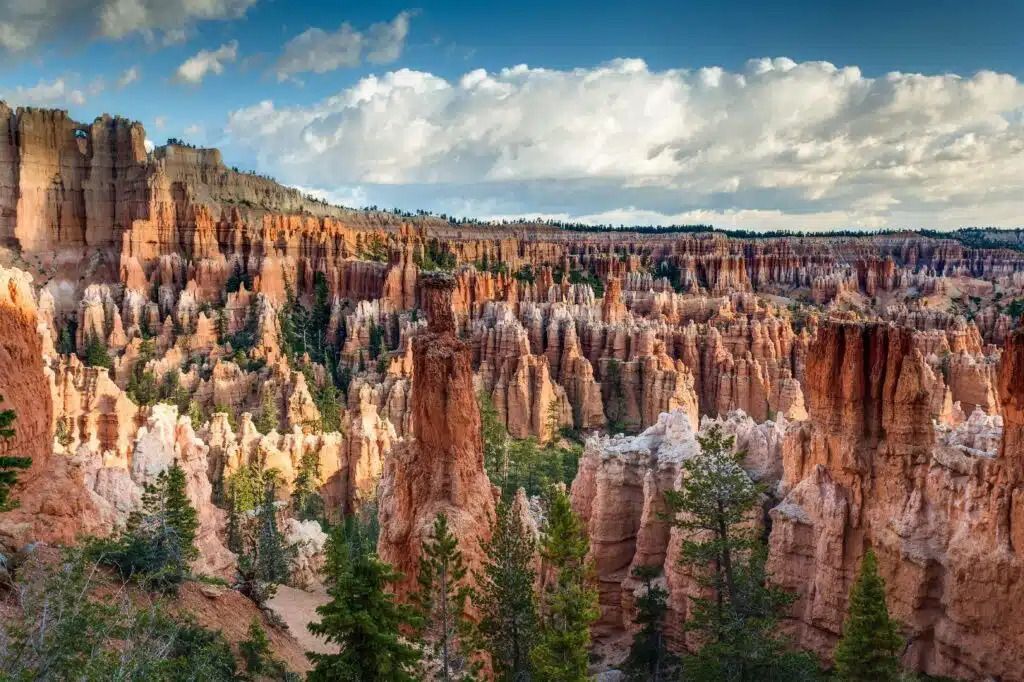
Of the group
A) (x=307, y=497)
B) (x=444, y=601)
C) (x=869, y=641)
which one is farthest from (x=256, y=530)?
(x=869, y=641)

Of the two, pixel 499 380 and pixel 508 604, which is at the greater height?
pixel 508 604

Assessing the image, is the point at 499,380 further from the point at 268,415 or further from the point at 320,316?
the point at 320,316

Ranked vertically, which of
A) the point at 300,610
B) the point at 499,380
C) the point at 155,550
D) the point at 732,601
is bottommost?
the point at 300,610

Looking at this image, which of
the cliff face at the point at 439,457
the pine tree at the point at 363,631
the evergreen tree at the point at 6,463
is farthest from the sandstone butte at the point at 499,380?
the pine tree at the point at 363,631

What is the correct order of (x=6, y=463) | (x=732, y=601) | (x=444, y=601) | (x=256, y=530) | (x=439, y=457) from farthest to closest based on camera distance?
(x=256, y=530), (x=732, y=601), (x=439, y=457), (x=444, y=601), (x=6, y=463)

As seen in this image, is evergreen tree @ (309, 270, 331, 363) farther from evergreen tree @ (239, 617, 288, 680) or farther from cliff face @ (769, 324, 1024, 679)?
evergreen tree @ (239, 617, 288, 680)

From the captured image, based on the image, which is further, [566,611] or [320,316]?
[320,316]

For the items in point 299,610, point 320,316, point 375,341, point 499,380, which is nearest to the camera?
point 299,610
